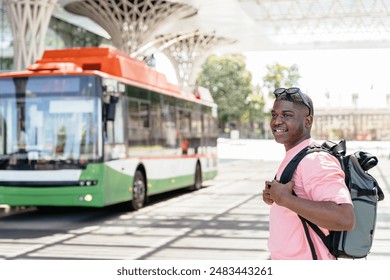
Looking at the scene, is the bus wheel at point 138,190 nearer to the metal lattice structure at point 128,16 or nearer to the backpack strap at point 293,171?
the backpack strap at point 293,171

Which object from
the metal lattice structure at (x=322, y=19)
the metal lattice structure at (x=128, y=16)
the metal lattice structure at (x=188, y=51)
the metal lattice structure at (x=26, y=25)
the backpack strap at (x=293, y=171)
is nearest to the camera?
the backpack strap at (x=293, y=171)

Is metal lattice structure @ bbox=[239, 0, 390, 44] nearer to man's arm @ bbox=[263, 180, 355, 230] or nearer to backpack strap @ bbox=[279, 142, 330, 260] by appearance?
backpack strap @ bbox=[279, 142, 330, 260]

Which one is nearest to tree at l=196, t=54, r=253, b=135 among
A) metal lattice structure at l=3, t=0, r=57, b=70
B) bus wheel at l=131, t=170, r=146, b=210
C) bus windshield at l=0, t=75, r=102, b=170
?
metal lattice structure at l=3, t=0, r=57, b=70

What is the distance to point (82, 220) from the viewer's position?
1234 centimetres

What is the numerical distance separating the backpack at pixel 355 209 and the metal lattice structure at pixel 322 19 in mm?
35579

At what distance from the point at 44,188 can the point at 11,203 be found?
1.98 feet

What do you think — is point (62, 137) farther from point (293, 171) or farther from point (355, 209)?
point (355, 209)

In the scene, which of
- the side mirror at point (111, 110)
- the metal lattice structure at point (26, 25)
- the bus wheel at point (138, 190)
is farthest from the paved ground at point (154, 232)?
the metal lattice structure at point (26, 25)

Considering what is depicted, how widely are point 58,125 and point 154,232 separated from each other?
243cm

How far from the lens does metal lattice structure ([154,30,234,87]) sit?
4803 cm

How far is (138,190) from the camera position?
44.5 ft

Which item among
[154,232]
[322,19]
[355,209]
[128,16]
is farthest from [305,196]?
[322,19]

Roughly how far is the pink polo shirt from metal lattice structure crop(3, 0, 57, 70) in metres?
20.2

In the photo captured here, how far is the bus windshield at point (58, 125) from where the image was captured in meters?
11.7
